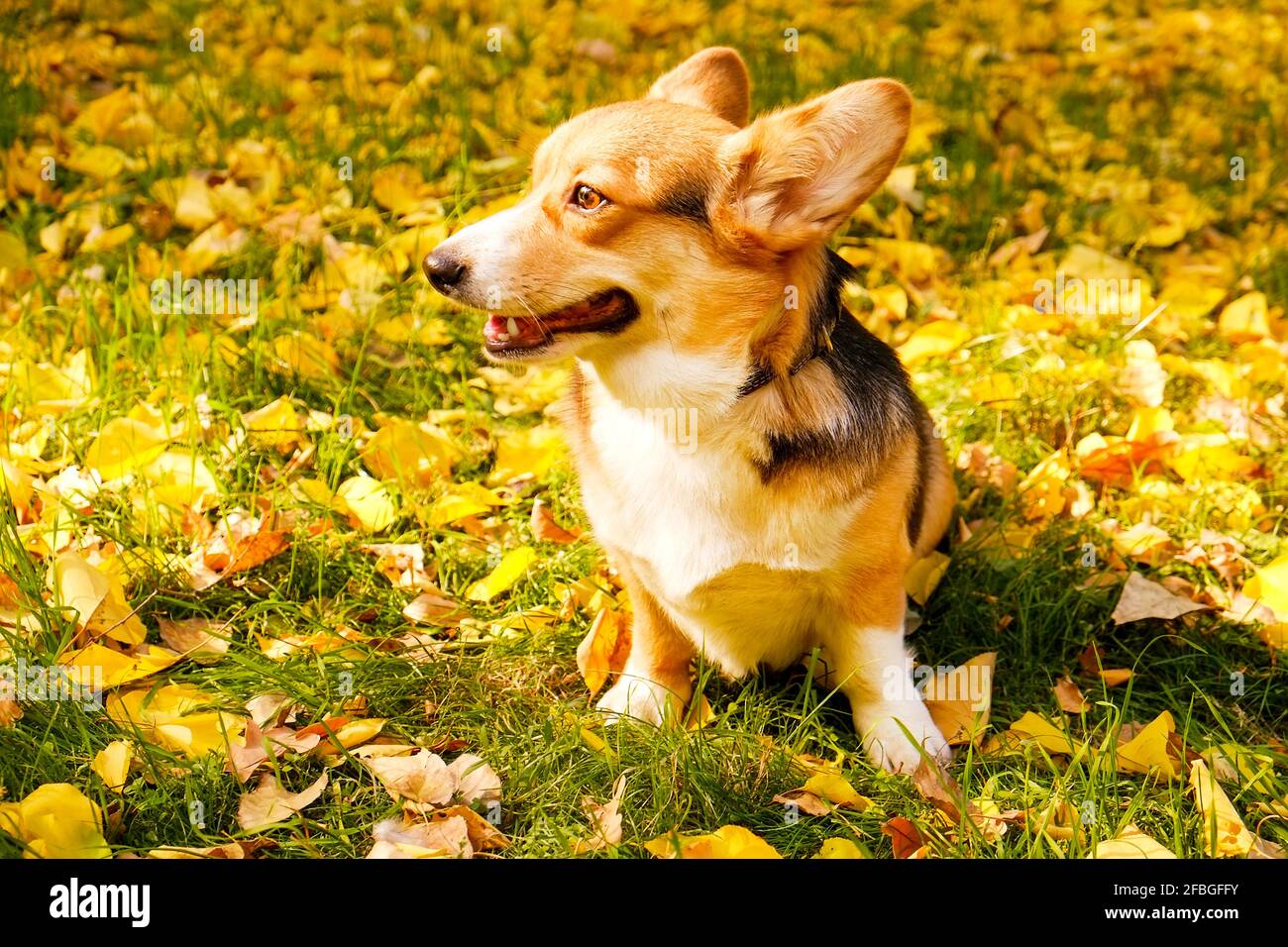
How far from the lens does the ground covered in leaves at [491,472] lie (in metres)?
2.62

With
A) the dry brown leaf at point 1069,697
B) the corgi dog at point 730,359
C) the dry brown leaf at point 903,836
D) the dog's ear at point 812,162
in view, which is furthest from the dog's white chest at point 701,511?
the dry brown leaf at point 1069,697

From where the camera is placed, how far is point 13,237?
429 cm

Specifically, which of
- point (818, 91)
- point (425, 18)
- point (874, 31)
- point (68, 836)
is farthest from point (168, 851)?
point (874, 31)

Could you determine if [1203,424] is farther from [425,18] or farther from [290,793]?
[425,18]

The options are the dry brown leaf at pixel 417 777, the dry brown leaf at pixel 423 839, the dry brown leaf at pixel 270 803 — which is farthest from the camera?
the dry brown leaf at pixel 417 777

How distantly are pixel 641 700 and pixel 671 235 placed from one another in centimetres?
115

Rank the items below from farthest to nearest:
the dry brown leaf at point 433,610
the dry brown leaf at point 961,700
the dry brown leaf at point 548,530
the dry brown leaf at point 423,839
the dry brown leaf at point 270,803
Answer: the dry brown leaf at point 548,530 < the dry brown leaf at point 433,610 < the dry brown leaf at point 961,700 < the dry brown leaf at point 270,803 < the dry brown leaf at point 423,839

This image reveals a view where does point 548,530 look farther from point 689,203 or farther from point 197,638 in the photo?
point 689,203

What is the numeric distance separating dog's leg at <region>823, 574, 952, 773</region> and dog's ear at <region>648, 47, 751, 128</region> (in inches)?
49.5

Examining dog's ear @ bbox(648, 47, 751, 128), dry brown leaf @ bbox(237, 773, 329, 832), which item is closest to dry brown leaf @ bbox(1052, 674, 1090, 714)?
dog's ear @ bbox(648, 47, 751, 128)

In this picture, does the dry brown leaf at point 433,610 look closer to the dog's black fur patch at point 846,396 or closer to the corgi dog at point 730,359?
the corgi dog at point 730,359

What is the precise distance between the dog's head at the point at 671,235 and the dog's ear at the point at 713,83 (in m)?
0.47

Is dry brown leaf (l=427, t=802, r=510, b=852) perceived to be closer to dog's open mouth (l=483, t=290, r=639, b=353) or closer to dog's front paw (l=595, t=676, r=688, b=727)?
dog's front paw (l=595, t=676, r=688, b=727)

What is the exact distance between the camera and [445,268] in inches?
96.8
